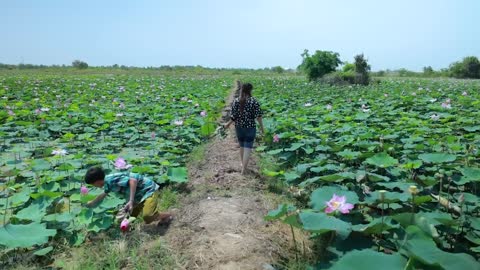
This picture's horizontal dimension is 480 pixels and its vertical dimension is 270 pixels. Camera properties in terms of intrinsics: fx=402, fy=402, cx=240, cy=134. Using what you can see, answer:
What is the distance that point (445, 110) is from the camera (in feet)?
26.6

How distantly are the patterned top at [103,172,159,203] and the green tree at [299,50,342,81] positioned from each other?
17257 mm

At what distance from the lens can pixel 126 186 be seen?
3.32 m

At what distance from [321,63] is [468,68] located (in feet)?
65.2

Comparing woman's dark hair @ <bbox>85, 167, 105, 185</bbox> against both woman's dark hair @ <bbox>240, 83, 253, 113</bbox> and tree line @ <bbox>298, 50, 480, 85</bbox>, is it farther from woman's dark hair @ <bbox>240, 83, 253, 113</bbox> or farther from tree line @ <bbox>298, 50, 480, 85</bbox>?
tree line @ <bbox>298, 50, 480, 85</bbox>

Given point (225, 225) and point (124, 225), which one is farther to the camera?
point (225, 225)

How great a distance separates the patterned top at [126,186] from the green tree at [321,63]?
56.6 feet

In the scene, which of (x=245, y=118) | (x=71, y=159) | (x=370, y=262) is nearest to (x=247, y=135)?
(x=245, y=118)

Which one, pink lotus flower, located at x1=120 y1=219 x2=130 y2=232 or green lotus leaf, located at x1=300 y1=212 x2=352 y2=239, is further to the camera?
pink lotus flower, located at x1=120 y1=219 x2=130 y2=232

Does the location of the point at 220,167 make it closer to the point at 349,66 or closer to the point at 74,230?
the point at 74,230

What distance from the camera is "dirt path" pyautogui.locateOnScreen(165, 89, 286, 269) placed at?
8.79ft

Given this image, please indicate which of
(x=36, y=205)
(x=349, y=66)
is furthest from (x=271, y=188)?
(x=349, y=66)

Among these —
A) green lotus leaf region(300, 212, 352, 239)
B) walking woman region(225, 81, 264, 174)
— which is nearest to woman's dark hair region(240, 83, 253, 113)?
walking woman region(225, 81, 264, 174)

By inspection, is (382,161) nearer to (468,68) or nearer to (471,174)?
(471,174)

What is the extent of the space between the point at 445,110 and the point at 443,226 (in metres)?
6.30
